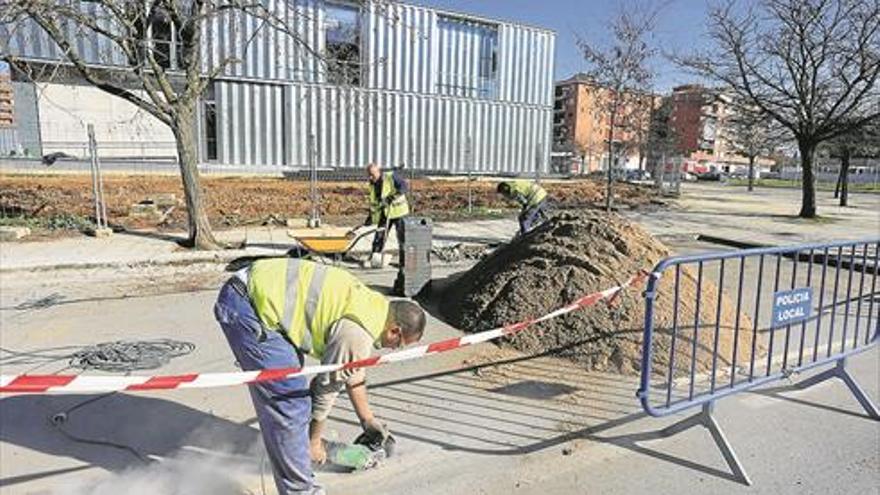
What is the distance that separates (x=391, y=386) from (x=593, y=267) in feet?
7.74

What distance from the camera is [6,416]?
402cm

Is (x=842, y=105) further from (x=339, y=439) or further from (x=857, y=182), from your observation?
(x=857, y=182)

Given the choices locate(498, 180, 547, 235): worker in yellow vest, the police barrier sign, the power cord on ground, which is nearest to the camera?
the police barrier sign

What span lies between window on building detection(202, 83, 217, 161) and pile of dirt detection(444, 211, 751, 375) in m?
19.8

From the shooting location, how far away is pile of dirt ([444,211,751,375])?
203 inches

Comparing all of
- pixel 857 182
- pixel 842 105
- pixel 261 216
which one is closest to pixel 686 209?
pixel 842 105

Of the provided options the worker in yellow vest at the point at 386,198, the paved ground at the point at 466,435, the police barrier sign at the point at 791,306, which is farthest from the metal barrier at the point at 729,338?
the worker in yellow vest at the point at 386,198

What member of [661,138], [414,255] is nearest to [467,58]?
[661,138]

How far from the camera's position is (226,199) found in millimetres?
16953

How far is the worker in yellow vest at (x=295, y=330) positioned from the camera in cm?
276

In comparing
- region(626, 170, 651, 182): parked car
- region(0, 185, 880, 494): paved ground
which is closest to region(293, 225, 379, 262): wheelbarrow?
region(0, 185, 880, 494): paved ground

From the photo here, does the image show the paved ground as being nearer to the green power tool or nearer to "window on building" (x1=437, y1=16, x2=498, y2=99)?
the green power tool

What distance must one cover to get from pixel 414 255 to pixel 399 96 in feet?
67.3

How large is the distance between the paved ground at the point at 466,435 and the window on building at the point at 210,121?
19230 millimetres
